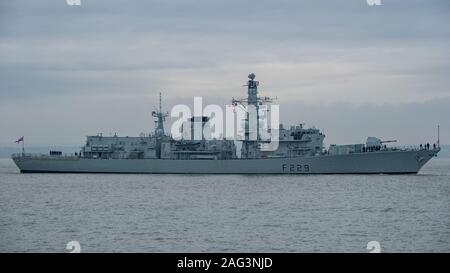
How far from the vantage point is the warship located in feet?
214

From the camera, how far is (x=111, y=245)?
24.7 metres

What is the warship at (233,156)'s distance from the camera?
2574 inches

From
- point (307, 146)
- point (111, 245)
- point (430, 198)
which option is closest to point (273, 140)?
point (307, 146)

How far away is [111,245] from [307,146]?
4473 cm

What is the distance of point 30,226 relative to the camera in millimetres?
29781

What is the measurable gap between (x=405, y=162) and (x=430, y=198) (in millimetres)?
23065

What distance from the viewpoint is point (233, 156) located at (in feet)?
232

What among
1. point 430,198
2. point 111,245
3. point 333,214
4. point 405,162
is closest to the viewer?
point 111,245

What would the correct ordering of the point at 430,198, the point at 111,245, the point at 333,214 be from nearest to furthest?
the point at 111,245 < the point at 333,214 < the point at 430,198
